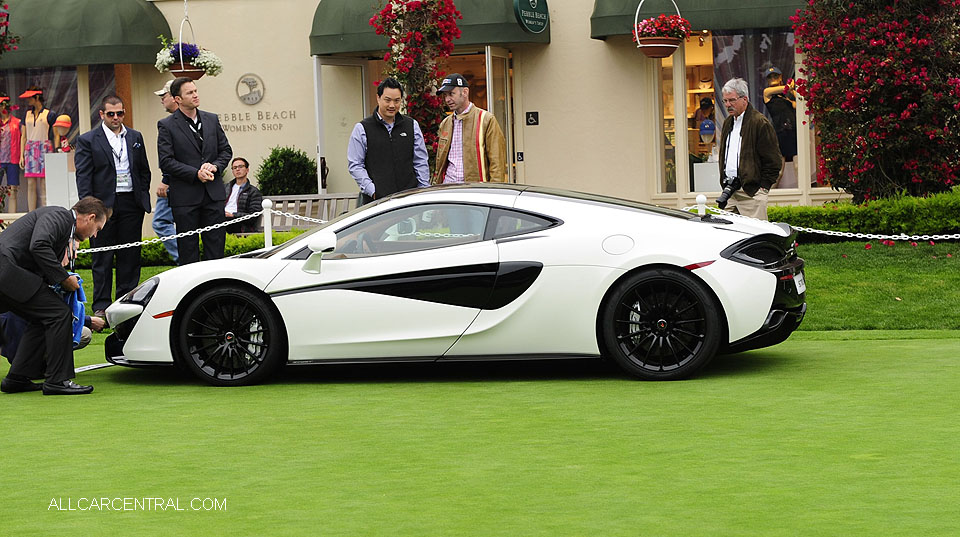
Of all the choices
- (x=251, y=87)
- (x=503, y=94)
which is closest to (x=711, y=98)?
(x=503, y=94)

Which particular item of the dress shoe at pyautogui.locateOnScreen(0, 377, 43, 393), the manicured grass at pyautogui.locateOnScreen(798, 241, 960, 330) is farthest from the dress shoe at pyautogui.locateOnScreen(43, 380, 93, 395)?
the manicured grass at pyautogui.locateOnScreen(798, 241, 960, 330)

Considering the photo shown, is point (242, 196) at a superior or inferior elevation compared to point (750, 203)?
superior

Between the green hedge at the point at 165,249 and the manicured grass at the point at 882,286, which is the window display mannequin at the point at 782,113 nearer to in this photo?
the manicured grass at the point at 882,286

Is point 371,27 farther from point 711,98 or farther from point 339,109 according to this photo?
point 711,98

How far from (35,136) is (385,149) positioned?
1306 centimetres

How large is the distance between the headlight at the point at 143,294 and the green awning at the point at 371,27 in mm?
11017

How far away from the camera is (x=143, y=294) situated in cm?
883

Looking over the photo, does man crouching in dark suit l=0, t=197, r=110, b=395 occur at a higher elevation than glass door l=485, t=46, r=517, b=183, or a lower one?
lower

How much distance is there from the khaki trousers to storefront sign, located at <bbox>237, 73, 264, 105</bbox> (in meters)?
11.1

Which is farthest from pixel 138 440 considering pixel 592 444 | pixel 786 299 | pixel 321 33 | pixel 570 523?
pixel 321 33

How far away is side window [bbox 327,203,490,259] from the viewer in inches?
340

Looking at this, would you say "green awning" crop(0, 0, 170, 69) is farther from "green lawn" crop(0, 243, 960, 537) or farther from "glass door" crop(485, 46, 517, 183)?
"green lawn" crop(0, 243, 960, 537)

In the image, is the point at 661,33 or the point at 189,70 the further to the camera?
the point at 189,70

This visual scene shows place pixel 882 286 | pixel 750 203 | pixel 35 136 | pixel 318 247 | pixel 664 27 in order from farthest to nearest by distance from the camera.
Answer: pixel 35 136 → pixel 664 27 → pixel 750 203 → pixel 882 286 → pixel 318 247
